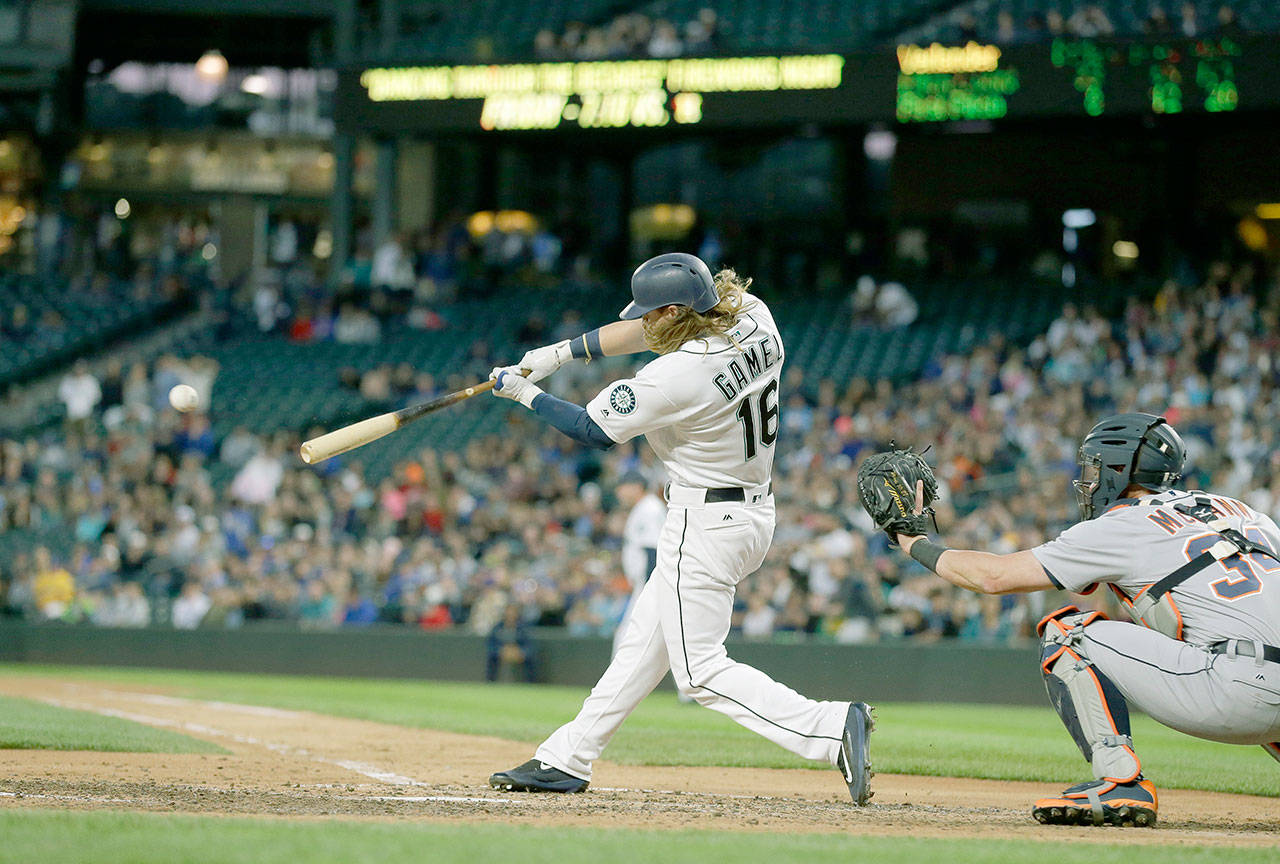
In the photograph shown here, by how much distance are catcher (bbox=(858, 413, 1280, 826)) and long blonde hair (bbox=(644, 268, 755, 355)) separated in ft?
3.46

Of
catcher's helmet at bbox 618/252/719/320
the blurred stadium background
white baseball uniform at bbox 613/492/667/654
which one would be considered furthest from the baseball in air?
catcher's helmet at bbox 618/252/719/320

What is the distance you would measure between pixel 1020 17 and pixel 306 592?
39.0 ft

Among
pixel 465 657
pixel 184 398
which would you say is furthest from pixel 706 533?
pixel 184 398

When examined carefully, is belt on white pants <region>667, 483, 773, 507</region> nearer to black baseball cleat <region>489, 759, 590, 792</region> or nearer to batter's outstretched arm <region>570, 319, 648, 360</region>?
batter's outstretched arm <region>570, 319, 648, 360</region>

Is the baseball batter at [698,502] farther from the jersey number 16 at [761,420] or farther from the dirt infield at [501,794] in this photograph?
the dirt infield at [501,794]

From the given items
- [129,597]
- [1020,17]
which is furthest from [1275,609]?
[1020,17]

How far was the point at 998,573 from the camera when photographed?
4648 mm

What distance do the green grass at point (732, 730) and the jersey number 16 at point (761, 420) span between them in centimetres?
248

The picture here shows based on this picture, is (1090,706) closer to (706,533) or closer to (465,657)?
(706,533)

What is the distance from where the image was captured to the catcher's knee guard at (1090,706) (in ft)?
15.5

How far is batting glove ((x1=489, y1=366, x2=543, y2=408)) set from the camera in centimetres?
531

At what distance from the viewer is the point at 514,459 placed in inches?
698

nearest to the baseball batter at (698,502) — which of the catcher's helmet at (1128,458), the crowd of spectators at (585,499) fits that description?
the catcher's helmet at (1128,458)

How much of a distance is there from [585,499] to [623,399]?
11426mm
